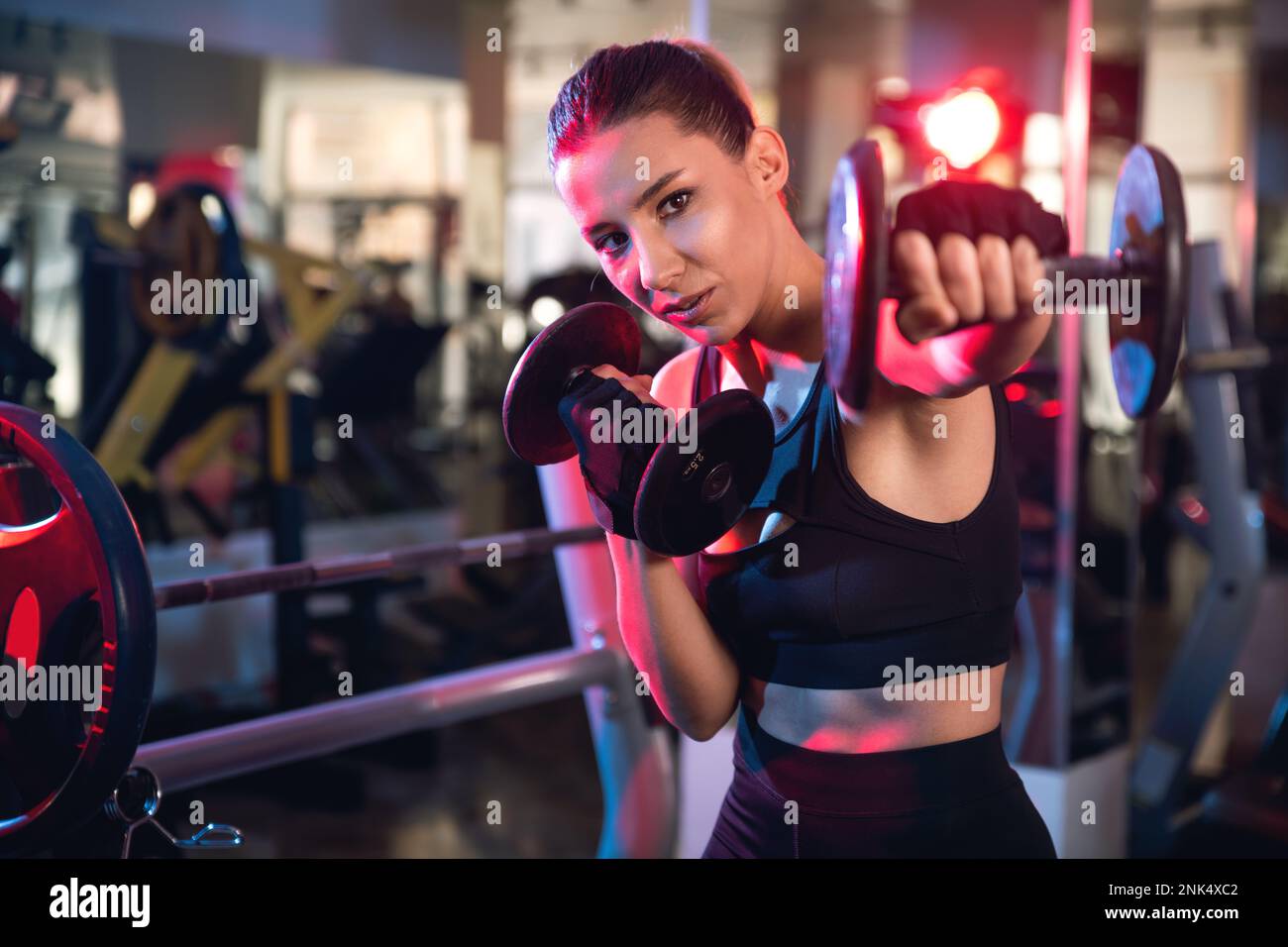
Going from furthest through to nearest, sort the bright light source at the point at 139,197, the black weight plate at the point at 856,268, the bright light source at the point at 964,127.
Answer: the bright light source at the point at 139,197 < the bright light source at the point at 964,127 < the black weight plate at the point at 856,268

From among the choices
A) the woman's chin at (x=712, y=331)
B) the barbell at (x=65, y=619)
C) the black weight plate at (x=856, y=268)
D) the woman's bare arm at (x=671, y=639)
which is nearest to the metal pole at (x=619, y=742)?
the barbell at (x=65, y=619)

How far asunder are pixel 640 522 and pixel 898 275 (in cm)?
28

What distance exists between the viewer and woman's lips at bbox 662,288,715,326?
1.04m

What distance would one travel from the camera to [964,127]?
3.30 metres

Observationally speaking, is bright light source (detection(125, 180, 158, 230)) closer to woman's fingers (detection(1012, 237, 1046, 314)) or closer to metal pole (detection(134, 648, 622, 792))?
metal pole (detection(134, 648, 622, 792))

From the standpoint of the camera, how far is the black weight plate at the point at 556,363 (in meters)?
1.05

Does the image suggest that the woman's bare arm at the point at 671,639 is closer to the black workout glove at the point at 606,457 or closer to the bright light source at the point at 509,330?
the black workout glove at the point at 606,457

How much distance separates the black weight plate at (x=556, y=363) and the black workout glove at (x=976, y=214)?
1.08ft

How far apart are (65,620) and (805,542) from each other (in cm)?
76

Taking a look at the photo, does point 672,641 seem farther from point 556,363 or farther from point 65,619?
point 65,619

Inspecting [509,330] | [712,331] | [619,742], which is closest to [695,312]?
[712,331]

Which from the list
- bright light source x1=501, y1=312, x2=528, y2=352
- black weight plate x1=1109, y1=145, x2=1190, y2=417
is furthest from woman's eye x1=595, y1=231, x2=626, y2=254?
bright light source x1=501, y1=312, x2=528, y2=352

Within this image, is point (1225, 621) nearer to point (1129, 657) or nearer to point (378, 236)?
point (1129, 657)

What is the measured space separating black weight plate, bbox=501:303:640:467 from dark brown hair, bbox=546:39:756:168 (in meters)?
0.15
